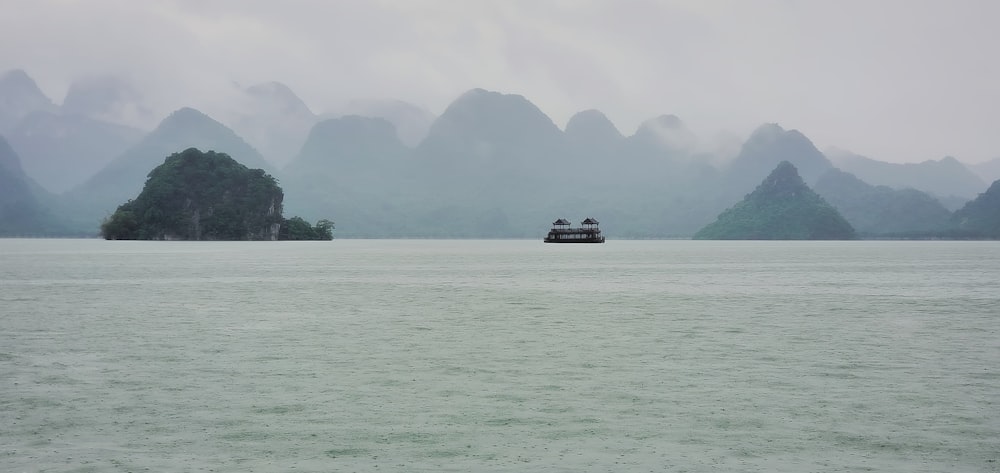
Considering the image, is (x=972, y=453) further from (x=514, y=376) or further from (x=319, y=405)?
(x=319, y=405)

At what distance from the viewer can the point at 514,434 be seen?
15.1 m

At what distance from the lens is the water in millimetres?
13828

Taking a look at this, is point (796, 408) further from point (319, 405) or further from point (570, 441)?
point (319, 405)

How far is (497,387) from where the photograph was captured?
20.0m

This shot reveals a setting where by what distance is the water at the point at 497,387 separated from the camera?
13.8m

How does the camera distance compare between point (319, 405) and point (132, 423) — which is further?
point (319, 405)

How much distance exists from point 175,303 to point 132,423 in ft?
97.9

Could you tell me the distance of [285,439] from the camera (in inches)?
581

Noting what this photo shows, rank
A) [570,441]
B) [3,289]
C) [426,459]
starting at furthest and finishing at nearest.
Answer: [3,289] → [570,441] → [426,459]

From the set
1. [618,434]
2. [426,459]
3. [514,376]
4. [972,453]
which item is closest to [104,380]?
[514,376]

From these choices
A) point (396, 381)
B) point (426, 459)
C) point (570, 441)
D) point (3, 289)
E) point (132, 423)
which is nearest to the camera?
point (426, 459)

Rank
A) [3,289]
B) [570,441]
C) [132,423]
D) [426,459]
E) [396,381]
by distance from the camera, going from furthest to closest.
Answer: [3,289] < [396,381] < [132,423] < [570,441] < [426,459]

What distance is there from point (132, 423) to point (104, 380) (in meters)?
5.55

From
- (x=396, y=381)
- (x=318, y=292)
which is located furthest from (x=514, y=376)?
(x=318, y=292)
